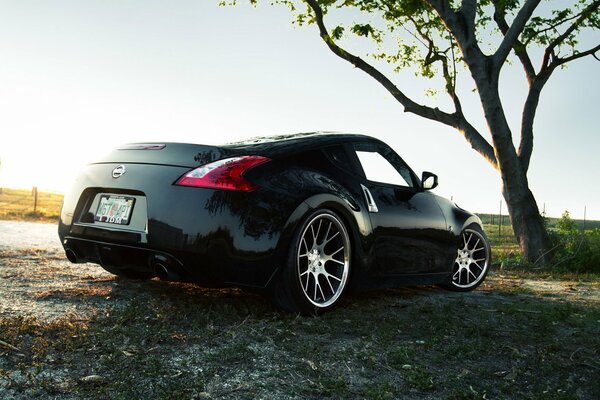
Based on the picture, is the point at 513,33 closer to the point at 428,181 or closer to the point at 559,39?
the point at 559,39

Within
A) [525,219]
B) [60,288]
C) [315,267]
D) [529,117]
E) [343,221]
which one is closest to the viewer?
[315,267]

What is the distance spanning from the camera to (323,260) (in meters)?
4.75

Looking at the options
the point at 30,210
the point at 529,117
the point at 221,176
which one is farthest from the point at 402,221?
the point at 30,210

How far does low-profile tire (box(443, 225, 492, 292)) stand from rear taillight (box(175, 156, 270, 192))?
9.97 feet

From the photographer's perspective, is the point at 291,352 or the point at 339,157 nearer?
the point at 291,352

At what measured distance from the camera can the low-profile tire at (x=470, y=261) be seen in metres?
6.59

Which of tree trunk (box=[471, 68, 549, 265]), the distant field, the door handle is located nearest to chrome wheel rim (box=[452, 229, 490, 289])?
the door handle

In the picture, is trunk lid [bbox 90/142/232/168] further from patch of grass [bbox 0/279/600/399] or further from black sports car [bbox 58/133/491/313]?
patch of grass [bbox 0/279/600/399]

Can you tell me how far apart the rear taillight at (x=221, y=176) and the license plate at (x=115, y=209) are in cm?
47

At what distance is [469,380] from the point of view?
3.54m

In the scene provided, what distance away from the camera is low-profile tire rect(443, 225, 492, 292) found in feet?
21.6

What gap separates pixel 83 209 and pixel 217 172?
1.24m

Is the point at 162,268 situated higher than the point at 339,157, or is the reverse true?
→ the point at 339,157

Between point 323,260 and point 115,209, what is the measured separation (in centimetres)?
159
